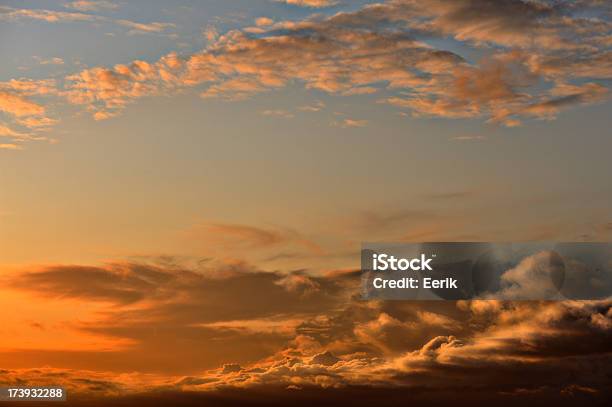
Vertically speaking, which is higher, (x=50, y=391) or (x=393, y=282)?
(x=393, y=282)

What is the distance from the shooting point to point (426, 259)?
4488cm

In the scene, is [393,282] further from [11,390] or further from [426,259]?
[11,390]

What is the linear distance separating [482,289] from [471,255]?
4.24 ft

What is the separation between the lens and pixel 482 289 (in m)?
45.1

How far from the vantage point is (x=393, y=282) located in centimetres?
4506

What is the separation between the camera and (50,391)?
44.3 m

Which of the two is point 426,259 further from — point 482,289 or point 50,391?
point 50,391

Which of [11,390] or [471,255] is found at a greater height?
[471,255]

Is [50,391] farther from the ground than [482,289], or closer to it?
closer to it

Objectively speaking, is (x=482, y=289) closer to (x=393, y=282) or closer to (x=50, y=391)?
(x=393, y=282)

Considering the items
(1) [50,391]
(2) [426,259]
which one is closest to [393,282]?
(2) [426,259]

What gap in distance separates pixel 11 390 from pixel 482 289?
16.9 metres

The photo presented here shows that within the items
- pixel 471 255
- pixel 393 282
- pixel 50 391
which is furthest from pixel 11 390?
pixel 471 255

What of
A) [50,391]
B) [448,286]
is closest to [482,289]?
[448,286]
